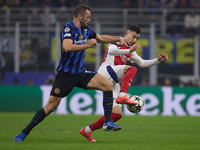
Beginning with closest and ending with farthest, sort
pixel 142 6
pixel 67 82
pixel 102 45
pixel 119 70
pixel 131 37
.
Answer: pixel 67 82
pixel 119 70
pixel 131 37
pixel 102 45
pixel 142 6

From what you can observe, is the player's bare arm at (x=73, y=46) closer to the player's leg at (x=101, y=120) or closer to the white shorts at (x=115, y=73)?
the white shorts at (x=115, y=73)

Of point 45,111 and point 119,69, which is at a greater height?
point 119,69

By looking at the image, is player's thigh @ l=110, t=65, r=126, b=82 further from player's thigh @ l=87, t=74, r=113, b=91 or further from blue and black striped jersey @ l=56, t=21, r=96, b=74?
blue and black striped jersey @ l=56, t=21, r=96, b=74

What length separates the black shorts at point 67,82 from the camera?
744cm

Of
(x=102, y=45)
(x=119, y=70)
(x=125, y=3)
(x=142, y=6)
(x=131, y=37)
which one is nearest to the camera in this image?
(x=119, y=70)

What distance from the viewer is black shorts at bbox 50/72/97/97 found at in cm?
744

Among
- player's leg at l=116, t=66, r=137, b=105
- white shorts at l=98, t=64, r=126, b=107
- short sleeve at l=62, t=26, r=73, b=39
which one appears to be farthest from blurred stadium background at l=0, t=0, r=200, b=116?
short sleeve at l=62, t=26, r=73, b=39

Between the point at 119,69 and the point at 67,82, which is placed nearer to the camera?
the point at 67,82

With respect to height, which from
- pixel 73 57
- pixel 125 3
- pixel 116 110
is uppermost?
pixel 125 3

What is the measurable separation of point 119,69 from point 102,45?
1118cm

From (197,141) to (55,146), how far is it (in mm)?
2685

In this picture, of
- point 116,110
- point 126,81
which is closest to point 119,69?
point 126,81

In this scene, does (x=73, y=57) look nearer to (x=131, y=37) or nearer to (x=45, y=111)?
(x=45, y=111)

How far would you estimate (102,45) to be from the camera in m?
19.4
